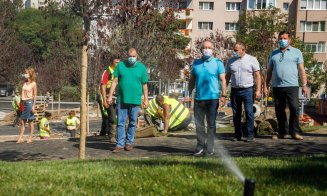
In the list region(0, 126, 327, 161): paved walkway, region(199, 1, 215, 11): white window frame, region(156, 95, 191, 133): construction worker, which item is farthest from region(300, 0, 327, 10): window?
region(0, 126, 327, 161): paved walkway

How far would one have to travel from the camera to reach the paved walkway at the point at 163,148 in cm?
868

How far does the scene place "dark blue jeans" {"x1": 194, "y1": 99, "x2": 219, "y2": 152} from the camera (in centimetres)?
838

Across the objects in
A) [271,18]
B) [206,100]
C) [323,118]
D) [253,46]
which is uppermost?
[271,18]

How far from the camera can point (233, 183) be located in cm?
484

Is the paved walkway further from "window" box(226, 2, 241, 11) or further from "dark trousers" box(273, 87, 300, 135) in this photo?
"window" box(226, 2, 241, 11)

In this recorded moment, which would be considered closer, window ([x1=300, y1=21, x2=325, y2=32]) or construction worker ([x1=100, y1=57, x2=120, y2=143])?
construction worker ([x1=100, y1=57, x2=120, y2=143])

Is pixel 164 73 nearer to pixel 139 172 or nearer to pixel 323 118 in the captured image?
pixel 323 118

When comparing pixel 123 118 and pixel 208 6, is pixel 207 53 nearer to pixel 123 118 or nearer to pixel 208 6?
pixel 123 118

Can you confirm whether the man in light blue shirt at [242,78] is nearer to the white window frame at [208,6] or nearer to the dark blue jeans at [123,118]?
the dark blue jeans at [123,118]

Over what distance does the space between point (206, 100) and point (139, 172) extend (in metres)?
3.23

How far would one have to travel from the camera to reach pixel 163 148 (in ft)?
31.2

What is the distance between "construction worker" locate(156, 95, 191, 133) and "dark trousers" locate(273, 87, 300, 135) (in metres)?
4.68

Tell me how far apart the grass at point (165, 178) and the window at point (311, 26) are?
61468 millimetres

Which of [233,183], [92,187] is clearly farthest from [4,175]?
[233,183]
